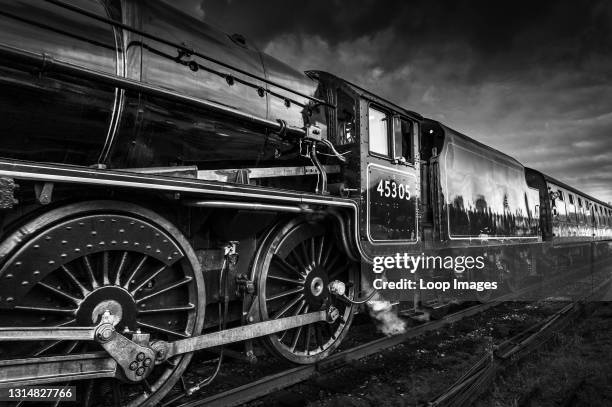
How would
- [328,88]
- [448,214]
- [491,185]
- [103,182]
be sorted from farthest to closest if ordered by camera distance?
[491,185]
[448,214]
[328,88]
[103,182]

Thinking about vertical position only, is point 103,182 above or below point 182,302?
above

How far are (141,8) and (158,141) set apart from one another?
0.92 m

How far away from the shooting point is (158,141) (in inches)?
110

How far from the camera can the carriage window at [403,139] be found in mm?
4582

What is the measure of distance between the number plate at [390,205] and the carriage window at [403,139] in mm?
223

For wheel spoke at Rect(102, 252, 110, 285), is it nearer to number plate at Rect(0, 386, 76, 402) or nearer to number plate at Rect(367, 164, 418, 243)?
number plate at Rect(0, 386, 76, 402)

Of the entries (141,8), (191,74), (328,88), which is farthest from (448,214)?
(141,8)

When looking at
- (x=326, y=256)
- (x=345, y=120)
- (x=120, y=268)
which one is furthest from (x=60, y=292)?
(x=345, y=120)

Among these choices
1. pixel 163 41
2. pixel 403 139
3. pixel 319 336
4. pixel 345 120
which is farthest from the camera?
pixel 403 139

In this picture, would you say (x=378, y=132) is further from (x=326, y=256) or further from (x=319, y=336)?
(x=319, y=336)

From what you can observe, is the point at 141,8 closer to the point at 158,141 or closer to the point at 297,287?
the point at 158,141

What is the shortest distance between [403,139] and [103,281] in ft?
12.1

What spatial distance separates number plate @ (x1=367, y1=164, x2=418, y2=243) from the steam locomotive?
22mm

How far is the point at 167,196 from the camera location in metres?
2.56
